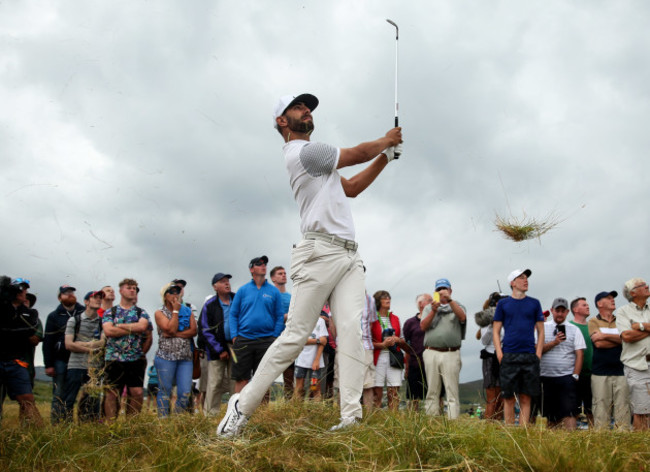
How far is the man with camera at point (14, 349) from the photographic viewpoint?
775 centimetres

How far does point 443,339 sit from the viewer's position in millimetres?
9578

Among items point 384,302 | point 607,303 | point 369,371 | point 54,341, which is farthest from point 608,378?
point 54,341

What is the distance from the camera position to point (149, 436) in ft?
15.7

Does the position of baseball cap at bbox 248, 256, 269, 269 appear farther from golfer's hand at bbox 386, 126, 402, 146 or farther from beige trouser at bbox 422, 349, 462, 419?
golfer's hand at bbox 386, 126, 402, 146

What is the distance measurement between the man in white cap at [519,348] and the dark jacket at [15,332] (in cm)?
666

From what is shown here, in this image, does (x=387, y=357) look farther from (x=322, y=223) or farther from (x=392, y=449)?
(x=392, y=449)

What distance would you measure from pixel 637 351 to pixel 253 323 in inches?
219

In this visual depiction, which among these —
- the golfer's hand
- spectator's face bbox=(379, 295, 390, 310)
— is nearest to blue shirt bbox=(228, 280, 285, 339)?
spectator's face bbox=(379, 295, 390, 310)

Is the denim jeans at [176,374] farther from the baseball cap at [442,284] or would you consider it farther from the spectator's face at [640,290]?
the spectator's face at [640,290]

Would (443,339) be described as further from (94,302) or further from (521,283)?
(94,302)

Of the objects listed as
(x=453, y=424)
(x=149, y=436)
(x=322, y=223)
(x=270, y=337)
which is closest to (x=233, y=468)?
(x=149, y=436)

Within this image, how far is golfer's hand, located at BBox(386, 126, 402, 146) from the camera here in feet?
16.7

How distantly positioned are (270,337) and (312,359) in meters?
1.48

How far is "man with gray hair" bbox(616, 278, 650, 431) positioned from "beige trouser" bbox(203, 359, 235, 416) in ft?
19.9
